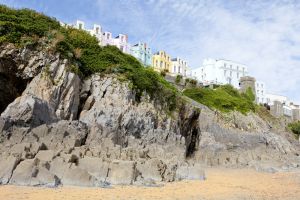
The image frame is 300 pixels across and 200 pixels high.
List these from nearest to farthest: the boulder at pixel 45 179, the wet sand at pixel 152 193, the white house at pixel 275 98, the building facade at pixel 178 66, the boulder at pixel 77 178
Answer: the wet sand at pixel 152 193 → the boulder at pixel 45 179 → the boulder at pixel 77 178 → the building facade at pixel 178 66 → the white house at pixel 275 98

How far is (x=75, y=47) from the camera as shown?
26.1 metres

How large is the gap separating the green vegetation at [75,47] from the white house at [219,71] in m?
61.1

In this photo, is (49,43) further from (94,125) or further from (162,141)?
(162,141)

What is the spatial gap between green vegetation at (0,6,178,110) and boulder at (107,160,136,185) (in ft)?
32.8

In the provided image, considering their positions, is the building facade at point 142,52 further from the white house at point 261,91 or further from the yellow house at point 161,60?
the white house at point 261,91

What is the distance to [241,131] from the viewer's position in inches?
1564

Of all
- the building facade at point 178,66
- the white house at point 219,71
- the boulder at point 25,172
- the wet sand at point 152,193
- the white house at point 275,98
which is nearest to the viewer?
the wet sand at point 152,193

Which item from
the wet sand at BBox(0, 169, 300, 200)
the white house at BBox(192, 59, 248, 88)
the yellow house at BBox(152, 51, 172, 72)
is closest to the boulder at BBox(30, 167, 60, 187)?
the wet sand at BBox(0, 169, 300, 200)

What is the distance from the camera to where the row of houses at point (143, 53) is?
6681 cm

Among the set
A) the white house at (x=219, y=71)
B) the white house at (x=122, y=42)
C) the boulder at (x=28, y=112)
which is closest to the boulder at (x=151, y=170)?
the boulder at (x=28, y=112)

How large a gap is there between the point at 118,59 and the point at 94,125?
361 inches

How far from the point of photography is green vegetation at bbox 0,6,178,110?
22098mm

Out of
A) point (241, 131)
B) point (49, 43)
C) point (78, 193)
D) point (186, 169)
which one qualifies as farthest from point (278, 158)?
point (78, 193)

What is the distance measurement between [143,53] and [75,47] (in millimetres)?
49590
